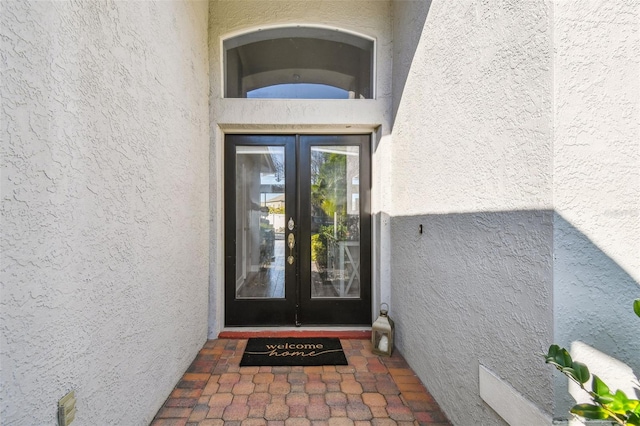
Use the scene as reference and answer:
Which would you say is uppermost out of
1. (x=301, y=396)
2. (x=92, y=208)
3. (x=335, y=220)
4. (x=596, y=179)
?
(x=596, y=179)

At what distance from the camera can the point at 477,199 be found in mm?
1570

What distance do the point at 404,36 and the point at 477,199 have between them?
2.01 m

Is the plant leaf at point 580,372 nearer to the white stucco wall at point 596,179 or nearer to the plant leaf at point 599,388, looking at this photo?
the plant leaf at point 599,388

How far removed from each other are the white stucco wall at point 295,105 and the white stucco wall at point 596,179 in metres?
1.94

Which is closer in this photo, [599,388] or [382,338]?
[599,388]

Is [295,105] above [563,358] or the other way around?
above

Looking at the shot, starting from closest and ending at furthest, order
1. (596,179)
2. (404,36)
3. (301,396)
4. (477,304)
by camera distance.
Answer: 1. (596,179)
2. (477,304)
3. (301,396)
4. (404,36)

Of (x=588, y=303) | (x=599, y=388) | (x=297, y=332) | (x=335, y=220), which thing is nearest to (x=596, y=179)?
(x=588, y=303)

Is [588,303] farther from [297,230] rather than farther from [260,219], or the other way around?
[260,219]

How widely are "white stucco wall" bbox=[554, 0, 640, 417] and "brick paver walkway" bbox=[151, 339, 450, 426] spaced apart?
1205 mm

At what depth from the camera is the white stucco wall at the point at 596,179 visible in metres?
1.09

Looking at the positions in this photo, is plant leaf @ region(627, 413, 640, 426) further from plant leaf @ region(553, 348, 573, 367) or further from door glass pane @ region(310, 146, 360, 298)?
door glass pane @ region(310, 146, 360, 298)

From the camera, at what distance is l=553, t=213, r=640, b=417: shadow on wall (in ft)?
3.58

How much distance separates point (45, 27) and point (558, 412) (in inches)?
103
